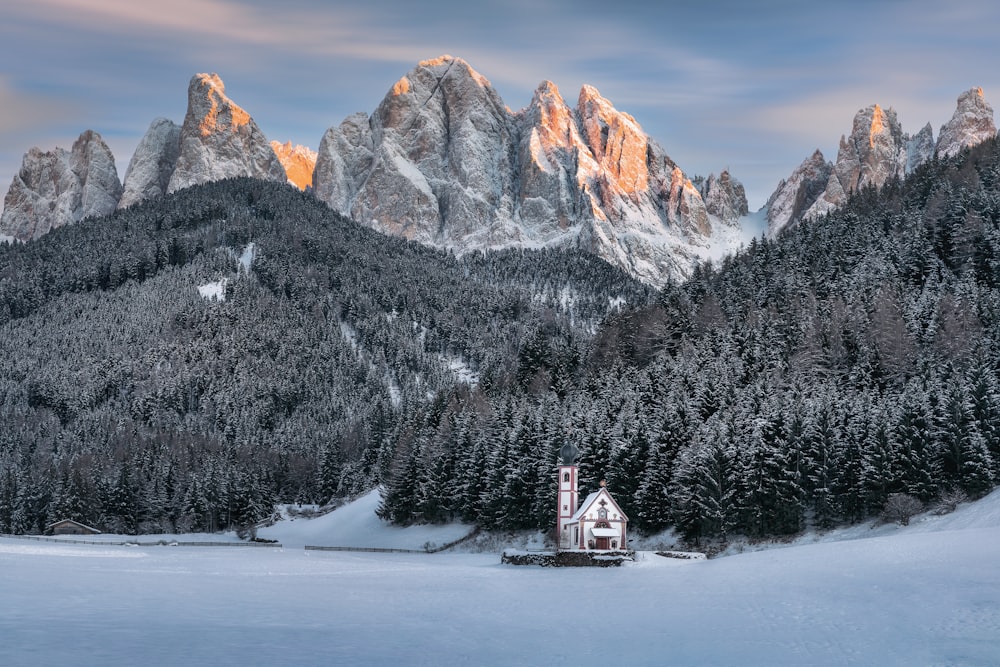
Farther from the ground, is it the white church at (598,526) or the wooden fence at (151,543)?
the white church at (598,526)

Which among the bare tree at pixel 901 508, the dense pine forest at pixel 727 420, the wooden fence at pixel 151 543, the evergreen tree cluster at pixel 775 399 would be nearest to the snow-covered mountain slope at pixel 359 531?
the evergreen tree cluster at pixel 775 399

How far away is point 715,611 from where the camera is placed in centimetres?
4119

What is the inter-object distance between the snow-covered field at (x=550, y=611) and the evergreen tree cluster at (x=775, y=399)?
30.9ft

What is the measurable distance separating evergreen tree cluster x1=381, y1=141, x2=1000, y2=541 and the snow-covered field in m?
9.43

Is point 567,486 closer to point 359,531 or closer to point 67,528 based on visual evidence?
point 359,531

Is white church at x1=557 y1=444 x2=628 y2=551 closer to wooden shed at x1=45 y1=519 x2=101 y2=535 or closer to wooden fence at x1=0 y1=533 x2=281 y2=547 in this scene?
wooden fence at x1=0 y1=533 x2=281 y2=547

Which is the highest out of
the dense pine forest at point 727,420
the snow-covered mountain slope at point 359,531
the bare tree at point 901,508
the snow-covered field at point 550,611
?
the dense pine forest at point 727,420

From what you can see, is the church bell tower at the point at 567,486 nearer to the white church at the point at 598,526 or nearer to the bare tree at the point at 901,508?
the white church at the point at 598,526

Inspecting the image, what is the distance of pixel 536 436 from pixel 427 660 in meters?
65.0

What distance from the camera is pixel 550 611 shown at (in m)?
44.3

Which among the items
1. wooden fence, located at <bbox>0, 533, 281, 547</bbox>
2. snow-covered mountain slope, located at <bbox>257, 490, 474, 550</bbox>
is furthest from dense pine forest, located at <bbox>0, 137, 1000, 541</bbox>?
wooden fence, located at <bbox>0, 533, 281, 547</bbox>

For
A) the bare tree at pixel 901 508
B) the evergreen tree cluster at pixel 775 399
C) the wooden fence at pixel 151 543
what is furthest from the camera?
the wooden fence at pixel 151 543

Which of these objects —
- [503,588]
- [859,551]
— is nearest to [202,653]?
[503,588]

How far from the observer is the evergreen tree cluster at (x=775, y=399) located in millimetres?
75188
